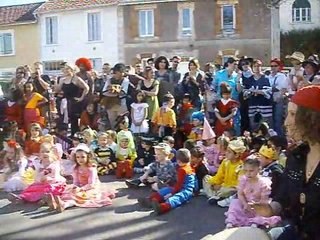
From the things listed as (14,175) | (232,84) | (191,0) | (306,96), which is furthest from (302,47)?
(306,96)

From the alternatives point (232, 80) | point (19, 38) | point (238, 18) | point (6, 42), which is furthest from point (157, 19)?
point (232, 80)

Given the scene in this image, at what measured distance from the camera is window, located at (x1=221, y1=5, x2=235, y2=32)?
31.1 m

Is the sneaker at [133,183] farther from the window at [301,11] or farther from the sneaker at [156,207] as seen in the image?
the window at [301,11]

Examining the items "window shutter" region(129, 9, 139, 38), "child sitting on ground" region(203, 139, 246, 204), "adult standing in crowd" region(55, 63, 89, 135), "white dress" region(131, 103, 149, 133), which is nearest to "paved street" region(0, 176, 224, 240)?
"child sitting on ground" region(203, 139, 246, 204)

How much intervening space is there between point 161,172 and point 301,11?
90.7ft

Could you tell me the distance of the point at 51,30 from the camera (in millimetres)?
35344

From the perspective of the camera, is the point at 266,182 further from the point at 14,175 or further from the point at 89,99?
the point at 89,99

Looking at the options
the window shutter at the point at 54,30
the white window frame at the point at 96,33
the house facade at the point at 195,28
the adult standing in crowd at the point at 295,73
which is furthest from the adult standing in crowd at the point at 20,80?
the window shutter at the point at 54,30

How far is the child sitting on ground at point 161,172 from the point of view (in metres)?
8.07

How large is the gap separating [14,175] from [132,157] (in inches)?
72.6

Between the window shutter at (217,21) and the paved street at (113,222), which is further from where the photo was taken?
the window shutter at (217,21)

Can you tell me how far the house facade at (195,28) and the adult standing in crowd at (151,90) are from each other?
65.0 ft

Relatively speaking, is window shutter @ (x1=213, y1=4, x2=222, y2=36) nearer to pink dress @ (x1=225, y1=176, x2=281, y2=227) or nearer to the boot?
the boot

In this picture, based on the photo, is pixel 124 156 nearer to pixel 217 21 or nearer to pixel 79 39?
pixel 217 21
